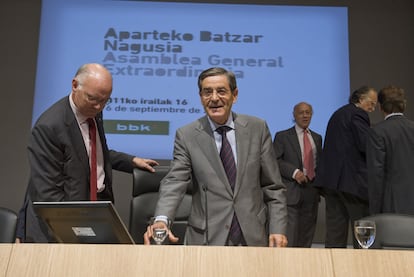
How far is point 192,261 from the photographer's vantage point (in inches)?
54.4

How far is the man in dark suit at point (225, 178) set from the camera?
229cm

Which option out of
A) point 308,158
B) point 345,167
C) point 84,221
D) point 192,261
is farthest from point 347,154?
point 192,261

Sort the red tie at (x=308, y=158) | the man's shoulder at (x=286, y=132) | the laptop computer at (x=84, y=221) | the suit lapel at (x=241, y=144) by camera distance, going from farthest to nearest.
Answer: the man's shoulder at (x=286, y=132), the red tie at (x=308, y=158), the suit lapel at (x=241, y=144), the laptop computer at (x=84, y=221)

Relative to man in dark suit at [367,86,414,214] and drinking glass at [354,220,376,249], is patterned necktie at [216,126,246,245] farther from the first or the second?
man in dark suit at [367,86,414,214]

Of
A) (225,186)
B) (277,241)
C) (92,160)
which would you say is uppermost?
(92,160)

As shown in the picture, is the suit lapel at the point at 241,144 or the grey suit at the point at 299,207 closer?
the suit lapel at the point at 241,144

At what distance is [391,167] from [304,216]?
1.05m

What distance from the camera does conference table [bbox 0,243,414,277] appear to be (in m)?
1.36

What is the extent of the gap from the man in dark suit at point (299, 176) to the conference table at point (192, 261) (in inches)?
113

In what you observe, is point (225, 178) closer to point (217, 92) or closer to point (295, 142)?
point (217, 92)

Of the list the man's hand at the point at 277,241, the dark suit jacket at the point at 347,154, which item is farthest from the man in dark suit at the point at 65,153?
the dark suit jacket at the point at 347,154

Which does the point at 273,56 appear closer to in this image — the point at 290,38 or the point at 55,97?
the point at 290,38

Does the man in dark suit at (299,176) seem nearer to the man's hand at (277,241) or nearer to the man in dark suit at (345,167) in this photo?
the man in dark suit at (345,167)

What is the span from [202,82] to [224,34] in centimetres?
255
